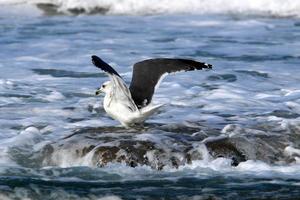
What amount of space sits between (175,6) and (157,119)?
12.4 meters

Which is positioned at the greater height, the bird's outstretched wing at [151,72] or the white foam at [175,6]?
the white foam at [175,6]

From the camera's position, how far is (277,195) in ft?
19.8

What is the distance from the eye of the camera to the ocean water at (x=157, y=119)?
6320 millimetres

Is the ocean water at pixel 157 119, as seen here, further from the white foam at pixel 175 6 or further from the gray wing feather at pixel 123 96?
the white foam at pixel 175 6

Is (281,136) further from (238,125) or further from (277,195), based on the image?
(277,195)

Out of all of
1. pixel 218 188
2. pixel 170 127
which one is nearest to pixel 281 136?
pixel 170 127

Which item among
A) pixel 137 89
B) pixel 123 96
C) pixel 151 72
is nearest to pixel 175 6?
pixel 151 72

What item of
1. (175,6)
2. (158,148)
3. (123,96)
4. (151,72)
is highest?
(175,6)

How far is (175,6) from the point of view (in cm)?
2064

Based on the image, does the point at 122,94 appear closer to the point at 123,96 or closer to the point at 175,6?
the point at 123,96

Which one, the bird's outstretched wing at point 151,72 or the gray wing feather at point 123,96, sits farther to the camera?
the bird's outstretched wing at point 151,72

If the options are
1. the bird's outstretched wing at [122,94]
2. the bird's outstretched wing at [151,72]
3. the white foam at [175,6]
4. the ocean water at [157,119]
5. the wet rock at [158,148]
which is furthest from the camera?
the white foam at [175,6]

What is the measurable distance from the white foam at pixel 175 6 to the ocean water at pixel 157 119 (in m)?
2.74

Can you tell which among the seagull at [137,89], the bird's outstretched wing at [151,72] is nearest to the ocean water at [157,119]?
the seagull at [137,89]
